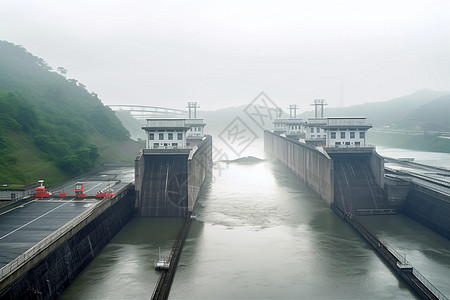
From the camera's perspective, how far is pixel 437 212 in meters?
37.0

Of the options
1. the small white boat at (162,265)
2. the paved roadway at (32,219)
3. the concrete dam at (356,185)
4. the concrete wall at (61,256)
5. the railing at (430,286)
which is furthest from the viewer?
the concrete dam at (356,185)

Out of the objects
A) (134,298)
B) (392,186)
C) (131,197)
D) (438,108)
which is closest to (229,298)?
(134,298)

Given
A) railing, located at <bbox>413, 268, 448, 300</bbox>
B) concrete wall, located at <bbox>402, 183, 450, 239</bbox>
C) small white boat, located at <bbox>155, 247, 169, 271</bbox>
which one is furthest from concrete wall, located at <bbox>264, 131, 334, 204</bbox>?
small white boat, located at <bbox>155, 247, 169, 271</bbox>

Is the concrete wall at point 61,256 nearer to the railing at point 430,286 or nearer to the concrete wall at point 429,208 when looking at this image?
the railing at point 430,286

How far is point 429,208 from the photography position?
38656 mm

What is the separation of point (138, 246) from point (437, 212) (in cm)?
3024

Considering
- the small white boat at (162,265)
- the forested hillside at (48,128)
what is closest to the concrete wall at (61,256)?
the small white boat at (162,265)

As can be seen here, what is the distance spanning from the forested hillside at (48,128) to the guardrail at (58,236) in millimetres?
17888

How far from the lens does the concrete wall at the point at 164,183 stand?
41625mm

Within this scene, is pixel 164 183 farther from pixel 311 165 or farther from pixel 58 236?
pixel 311 165

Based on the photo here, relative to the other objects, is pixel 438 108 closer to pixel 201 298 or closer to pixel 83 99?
pixel 83 99

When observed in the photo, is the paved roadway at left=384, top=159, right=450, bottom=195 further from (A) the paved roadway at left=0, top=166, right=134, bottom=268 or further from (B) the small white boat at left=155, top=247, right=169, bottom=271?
(A) the paved roadway at left=0, top=166, right=134, bottom=268

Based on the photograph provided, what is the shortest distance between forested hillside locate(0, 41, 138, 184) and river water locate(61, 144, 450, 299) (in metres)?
20.9

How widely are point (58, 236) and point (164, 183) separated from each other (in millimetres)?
20122
